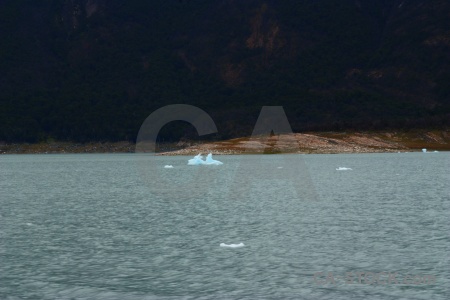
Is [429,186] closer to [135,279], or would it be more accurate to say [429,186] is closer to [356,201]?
[356,201]

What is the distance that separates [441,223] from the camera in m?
37.2

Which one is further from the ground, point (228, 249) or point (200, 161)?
point (200, 161)

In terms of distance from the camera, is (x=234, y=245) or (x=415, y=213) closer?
(x=234, y=245)

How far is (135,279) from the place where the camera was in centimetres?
2433

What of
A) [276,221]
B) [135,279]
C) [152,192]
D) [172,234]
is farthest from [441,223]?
[152,192]

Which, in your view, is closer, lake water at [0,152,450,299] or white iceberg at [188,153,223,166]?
lake water at [0,152,450,299]

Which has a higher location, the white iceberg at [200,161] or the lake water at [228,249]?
the white iceberg at [200,161]

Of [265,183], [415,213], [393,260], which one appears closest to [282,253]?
[393,260]

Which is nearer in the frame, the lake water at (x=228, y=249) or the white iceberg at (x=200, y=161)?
the lake water at (x=228, y=249)

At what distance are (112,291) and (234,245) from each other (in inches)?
364

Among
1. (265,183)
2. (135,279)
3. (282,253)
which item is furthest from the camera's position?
(265,183)

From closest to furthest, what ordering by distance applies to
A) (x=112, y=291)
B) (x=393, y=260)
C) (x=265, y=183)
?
1. (x=112, y=291)
2. (x=393, y=260)
3. (x=265, y=183)

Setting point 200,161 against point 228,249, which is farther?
point 200,161

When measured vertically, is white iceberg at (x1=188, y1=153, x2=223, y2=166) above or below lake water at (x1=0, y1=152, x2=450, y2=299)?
above
